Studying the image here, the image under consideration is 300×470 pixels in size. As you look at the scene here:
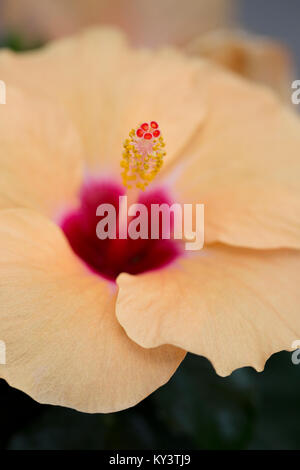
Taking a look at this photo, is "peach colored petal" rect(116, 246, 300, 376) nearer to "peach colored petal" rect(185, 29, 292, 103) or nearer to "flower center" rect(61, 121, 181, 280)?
"flower center" rect(61, 121, 181, 280)

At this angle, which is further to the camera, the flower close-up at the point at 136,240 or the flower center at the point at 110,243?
the flower center at the point at 110,243

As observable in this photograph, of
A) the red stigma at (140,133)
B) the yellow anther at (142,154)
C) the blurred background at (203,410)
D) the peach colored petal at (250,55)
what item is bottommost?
the blurred background at (203,410)

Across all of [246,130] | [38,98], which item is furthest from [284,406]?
[38,98]

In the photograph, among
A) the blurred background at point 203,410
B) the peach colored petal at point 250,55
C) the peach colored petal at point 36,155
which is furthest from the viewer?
the peach colored petal at point 250,55

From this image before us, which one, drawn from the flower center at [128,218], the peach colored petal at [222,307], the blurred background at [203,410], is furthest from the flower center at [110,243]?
the blurred background at [203,410]

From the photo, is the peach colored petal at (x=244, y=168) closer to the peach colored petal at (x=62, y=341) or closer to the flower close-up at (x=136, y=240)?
the flower close-up at (x=136, y=240)

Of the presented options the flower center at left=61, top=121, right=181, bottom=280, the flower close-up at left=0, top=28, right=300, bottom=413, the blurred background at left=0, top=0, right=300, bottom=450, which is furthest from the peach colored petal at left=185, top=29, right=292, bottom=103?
the flower center at left=61, top=121, right=181, bottom=280

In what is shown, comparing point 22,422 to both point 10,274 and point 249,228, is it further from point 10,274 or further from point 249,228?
point 249,228
